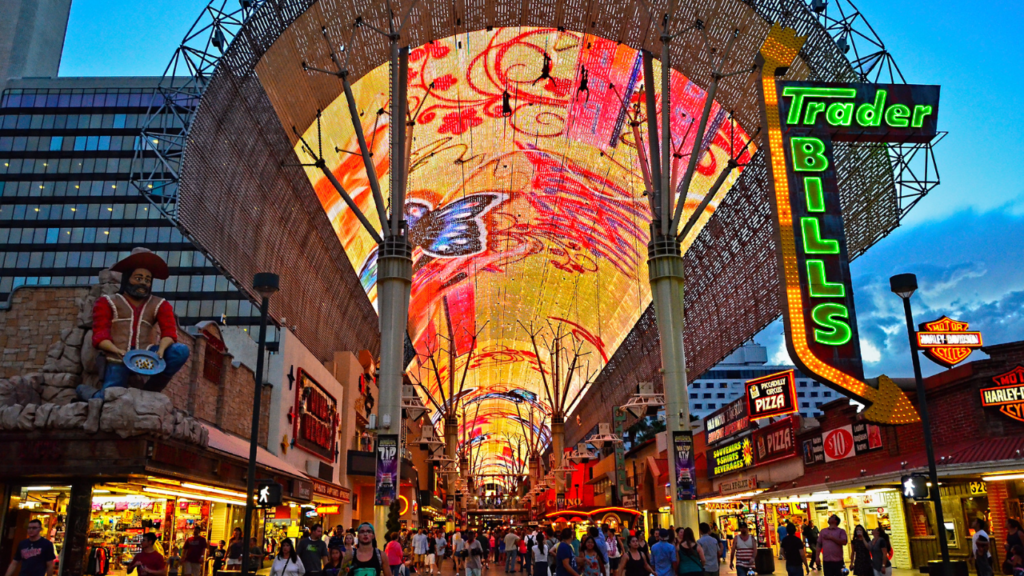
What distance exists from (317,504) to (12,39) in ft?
214

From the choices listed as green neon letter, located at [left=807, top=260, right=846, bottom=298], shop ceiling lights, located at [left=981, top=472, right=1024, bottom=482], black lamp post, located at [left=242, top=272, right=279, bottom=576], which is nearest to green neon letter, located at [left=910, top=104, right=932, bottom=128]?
green neon letter, located at [left=807, top=260, right=846, bottom=298]

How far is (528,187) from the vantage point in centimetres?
4769

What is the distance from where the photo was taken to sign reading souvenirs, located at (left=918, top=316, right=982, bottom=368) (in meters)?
18.8

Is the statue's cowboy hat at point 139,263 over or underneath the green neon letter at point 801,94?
underneath

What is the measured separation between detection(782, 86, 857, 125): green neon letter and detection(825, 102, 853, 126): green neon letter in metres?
0.25

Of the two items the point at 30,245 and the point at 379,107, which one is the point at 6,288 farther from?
the point at 379,107

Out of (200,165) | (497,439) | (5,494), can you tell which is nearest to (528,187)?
(200,165)

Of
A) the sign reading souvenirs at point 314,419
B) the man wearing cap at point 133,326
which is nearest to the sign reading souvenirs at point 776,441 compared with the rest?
the sign reading souvenirs at point 314,419

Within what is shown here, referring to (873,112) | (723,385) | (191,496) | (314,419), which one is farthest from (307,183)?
(723,385)

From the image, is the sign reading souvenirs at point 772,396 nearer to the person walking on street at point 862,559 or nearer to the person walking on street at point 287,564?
the person walking on street at point 862,559

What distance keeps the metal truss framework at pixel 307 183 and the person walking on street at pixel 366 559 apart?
573 inches

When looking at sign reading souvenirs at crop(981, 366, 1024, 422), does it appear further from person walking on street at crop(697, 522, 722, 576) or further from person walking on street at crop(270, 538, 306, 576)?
person walking on street at crop(270, 538, 306, 576)

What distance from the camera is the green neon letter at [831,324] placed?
56.1ft

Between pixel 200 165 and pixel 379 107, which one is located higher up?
pixel 379 107
